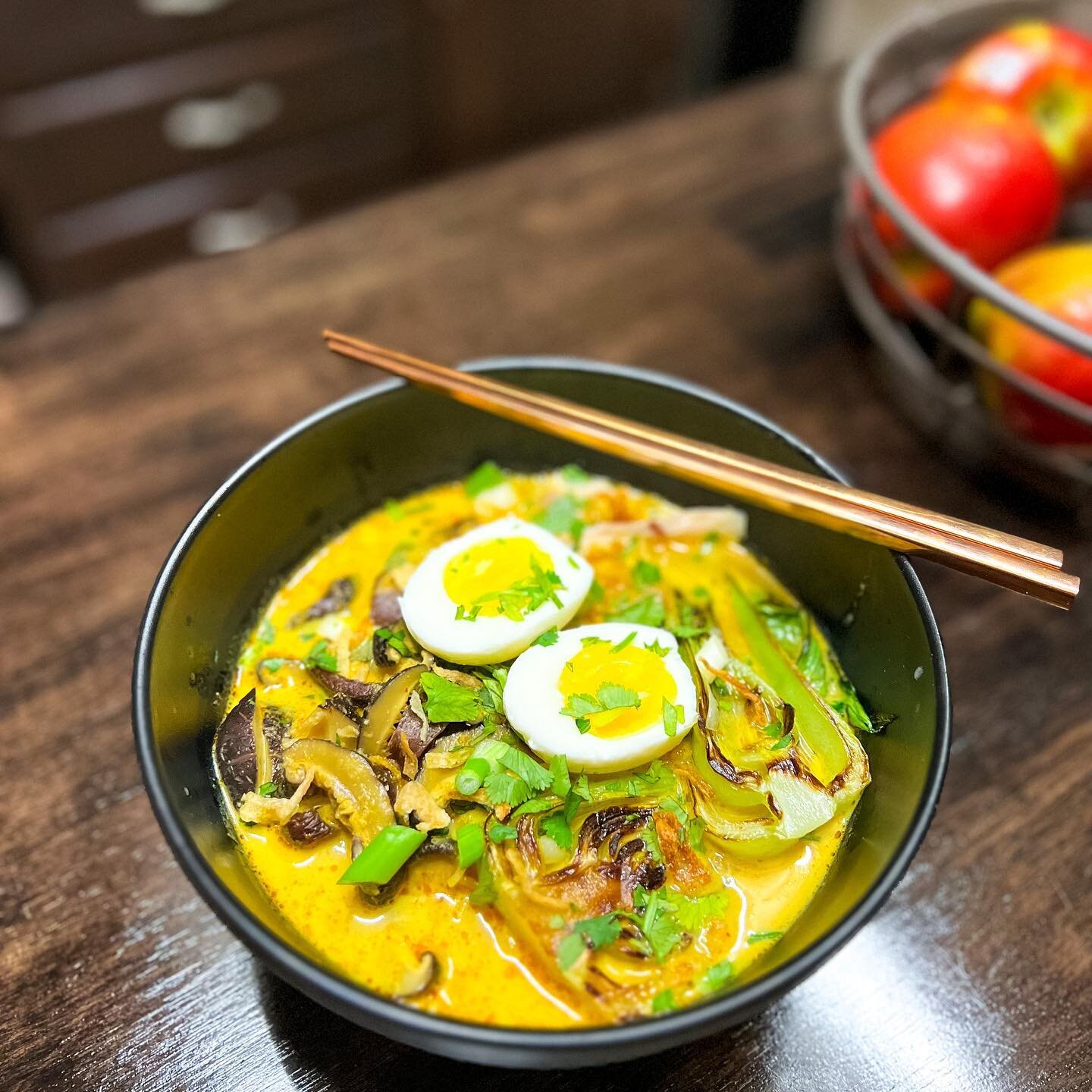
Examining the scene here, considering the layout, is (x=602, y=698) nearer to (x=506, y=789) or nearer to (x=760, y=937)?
(x=506, y=789)

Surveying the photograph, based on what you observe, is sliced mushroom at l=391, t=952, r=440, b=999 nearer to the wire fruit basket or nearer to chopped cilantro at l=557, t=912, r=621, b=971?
chopped cilantro at l=557, t=912, r=621, b=971

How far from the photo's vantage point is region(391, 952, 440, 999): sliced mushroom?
0.91 m

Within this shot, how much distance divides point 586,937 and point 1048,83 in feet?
5.85

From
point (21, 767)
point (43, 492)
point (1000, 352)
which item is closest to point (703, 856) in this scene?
point (21, 767)

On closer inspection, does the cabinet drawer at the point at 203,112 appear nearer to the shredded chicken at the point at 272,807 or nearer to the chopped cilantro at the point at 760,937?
the shredded chicken at the point at 272,807

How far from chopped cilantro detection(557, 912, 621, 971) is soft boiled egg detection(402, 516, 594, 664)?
0.32 m

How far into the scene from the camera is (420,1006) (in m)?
0.91

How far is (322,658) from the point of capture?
3.80ft

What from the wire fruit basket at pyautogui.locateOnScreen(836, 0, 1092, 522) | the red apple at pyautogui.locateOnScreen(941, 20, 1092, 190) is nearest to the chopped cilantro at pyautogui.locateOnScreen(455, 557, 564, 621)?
the wire fruit basket at pyautogui.locateOnScreen(836, 0, 1092, 522)

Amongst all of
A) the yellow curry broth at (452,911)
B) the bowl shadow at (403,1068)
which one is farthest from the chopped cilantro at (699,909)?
the bowl shadow at (403,1068)

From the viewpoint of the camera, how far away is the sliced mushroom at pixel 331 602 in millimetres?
1234

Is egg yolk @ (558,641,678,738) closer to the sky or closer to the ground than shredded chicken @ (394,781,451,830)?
closer to the sky

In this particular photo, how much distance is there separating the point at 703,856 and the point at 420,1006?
0.32 metres

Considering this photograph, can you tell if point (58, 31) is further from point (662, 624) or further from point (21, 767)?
point (662, 624)
